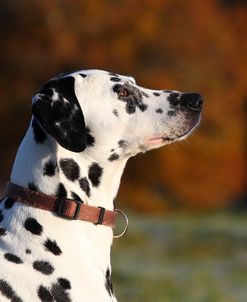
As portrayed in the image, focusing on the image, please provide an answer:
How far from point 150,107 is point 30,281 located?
50.9 inches

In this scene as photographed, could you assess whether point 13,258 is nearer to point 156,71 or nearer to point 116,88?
point 116,88

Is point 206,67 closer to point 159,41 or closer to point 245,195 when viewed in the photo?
point 159,41

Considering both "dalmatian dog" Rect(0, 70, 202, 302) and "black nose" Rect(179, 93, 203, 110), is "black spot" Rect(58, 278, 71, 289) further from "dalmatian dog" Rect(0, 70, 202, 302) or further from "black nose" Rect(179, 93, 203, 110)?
"black nose" Rect(179, 93, 203, 110)

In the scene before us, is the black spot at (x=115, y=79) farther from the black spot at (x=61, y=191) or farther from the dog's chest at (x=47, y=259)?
the dog's chest at (x=47, y=259)

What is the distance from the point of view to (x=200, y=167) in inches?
1372

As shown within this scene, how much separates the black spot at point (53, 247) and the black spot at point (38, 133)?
0.55m

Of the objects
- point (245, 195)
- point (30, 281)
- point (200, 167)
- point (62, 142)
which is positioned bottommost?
point (245, 195)

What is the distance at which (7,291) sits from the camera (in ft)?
18.9

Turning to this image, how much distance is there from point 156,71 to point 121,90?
95.4ft

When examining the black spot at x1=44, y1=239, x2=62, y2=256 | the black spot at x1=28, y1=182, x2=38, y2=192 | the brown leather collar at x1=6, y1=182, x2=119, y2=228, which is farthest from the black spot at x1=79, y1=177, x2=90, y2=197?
the black spot at x1=44, y1=239, x2=62, y2=256

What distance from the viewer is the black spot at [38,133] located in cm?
606

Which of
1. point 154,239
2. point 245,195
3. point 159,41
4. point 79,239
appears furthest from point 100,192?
point 245,195

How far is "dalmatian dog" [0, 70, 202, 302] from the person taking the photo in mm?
5883

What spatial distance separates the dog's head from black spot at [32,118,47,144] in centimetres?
9
